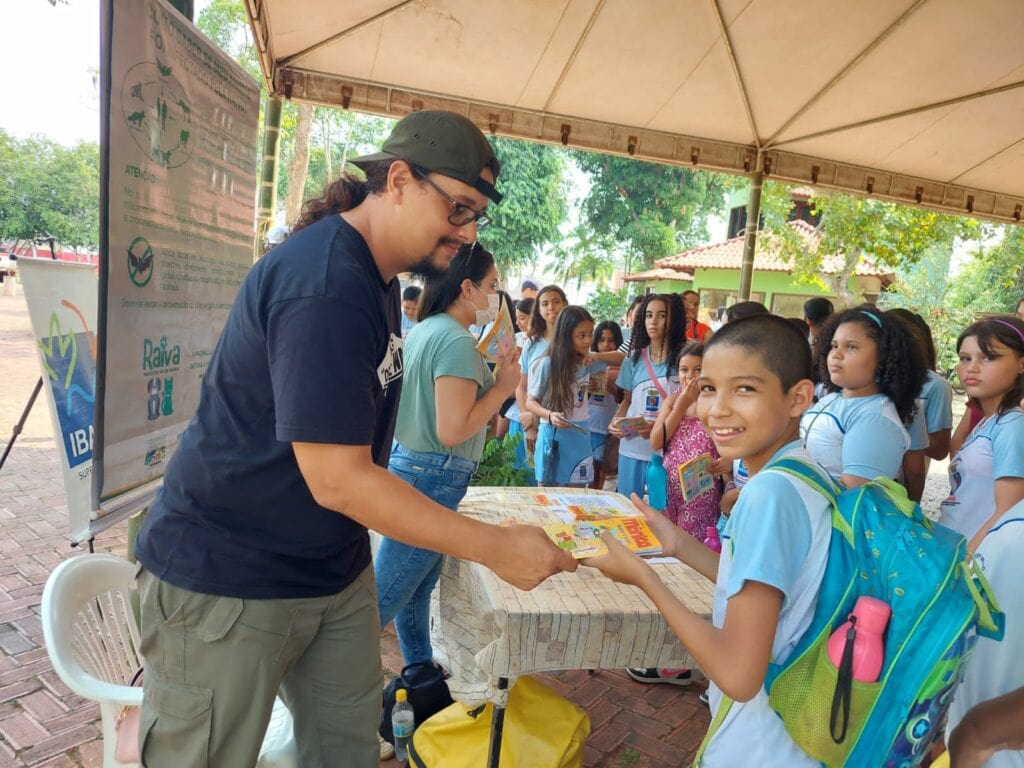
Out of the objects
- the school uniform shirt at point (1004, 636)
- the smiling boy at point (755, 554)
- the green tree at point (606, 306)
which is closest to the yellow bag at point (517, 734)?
the smiling boy at point (755, 554)

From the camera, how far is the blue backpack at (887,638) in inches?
40.5

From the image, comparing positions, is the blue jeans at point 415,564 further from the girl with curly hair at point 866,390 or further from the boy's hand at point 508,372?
the girl with curly hair at point 866,390

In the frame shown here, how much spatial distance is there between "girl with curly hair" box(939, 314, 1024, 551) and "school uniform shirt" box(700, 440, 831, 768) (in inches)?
63.9

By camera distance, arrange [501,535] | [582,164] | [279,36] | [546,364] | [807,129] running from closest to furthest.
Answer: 1. [501,535]
2. [279,36]
3. [546,364]
4. [807,129]
5. [582,164]

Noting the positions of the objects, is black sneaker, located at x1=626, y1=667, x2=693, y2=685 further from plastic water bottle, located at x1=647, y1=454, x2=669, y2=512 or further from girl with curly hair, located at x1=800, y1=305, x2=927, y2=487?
girl with curly hair, located at x1=800, y1=305, x2=927, y2=487

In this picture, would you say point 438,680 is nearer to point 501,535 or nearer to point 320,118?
point 501,535

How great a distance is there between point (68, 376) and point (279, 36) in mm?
2605

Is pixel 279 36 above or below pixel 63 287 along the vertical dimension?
above

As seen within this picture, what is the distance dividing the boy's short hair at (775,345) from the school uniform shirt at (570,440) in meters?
2.96

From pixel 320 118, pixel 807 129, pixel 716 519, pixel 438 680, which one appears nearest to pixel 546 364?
pixel 716 519

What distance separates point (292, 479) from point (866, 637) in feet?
3.52

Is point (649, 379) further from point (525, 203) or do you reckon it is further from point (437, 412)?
point (525, 203)

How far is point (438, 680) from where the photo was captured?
7.89 feet

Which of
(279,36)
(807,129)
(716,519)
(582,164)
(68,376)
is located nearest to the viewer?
(68,376)
